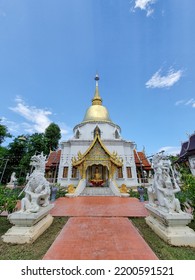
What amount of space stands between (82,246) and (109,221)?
1.93 m

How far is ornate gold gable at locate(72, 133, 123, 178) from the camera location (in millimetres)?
12047

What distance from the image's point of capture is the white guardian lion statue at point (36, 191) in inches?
148

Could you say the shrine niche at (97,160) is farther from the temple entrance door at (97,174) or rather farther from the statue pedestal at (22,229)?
the statue pedestal at (22,229)

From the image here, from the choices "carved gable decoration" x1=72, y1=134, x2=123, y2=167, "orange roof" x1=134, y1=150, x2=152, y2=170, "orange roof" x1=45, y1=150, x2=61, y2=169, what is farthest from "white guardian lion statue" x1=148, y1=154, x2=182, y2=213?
"orange roof" x1=45, y1=150, x2=61, y2=169

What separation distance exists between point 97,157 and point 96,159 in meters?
0.21

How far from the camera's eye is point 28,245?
3150 mm

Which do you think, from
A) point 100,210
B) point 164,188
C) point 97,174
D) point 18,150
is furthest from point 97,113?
point 164,188

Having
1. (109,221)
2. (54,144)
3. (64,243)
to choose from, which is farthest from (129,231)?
(54,144)

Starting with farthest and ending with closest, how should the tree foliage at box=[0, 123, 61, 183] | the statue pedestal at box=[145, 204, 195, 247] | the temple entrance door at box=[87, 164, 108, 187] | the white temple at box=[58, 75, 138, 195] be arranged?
the tree foliage at box=[0, 123, 61, 183], the temple entrance door at box=[87, 164, 108, 187], the white temple at box=[58, 75, 138, 195], the statue pedestal at box=[145, 204, 195, 247]

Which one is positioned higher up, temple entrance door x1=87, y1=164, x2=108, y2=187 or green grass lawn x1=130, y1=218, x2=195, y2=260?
temple entrance door x1=87, y1=164, x2=108, y2=187

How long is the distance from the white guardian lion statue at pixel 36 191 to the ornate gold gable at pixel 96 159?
24.3 feet

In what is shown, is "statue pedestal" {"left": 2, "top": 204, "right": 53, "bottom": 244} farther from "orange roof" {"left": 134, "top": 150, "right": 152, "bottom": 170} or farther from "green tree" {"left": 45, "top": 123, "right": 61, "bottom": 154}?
"green tree" {"left": 45, "top": 123, "right": 61, "bottom": 154}

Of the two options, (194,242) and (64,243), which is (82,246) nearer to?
(64,243)
